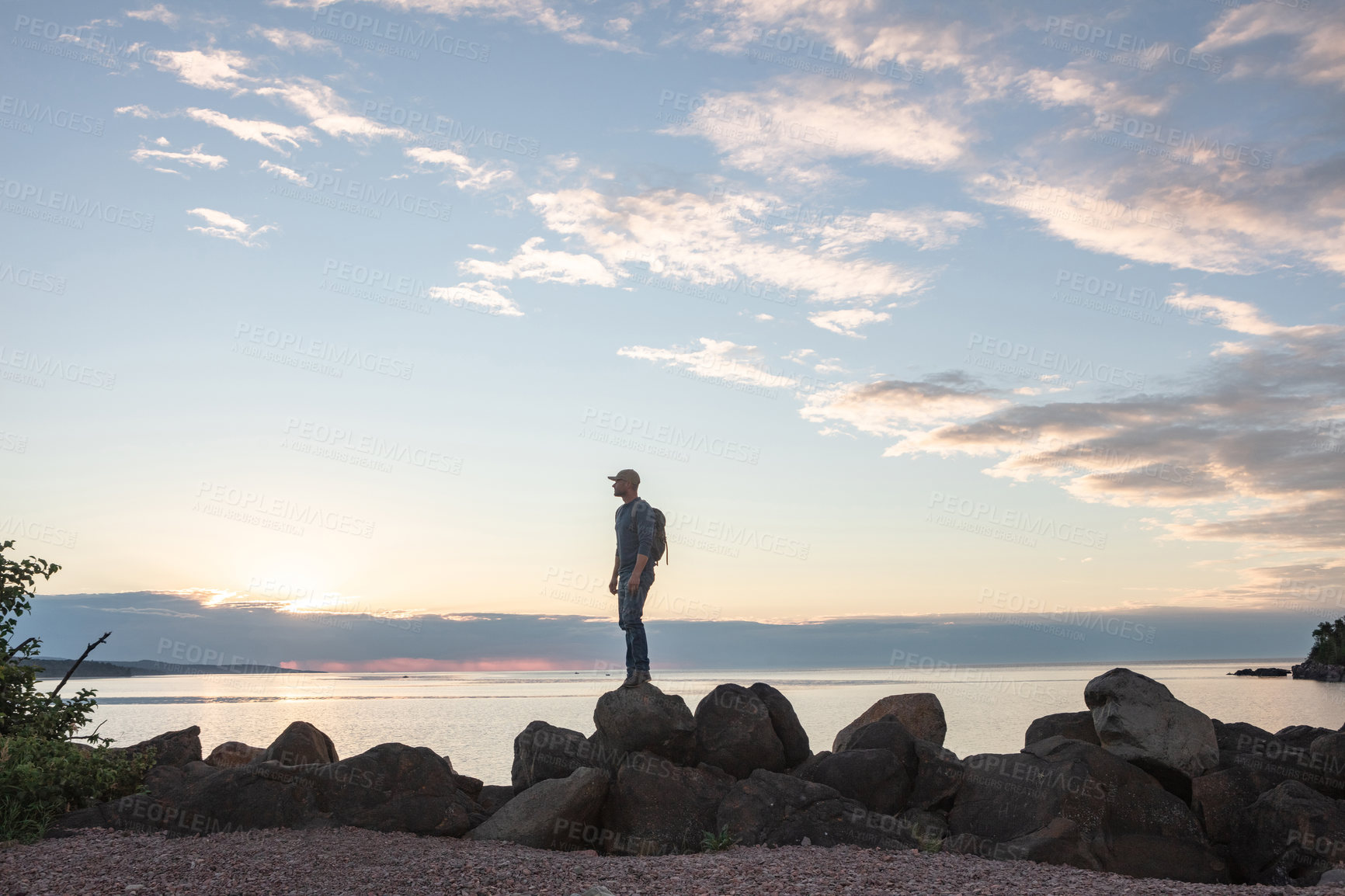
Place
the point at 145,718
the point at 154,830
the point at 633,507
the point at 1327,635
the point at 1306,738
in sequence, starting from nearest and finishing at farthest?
the point at 154,830 → the point at 633,507 → the point at 1306,738 → the point at 145,718 → the point at 1327,635

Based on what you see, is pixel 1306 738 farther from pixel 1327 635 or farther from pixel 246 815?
pixel 1327 635

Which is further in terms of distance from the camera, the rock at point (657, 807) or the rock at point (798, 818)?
the rock at point (657, 807)

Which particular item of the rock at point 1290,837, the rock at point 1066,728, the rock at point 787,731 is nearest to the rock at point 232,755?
the rock at point 787,731

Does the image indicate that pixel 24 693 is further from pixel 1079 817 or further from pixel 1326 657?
pixel 1326 657

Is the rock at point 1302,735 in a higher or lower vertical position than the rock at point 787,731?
lower

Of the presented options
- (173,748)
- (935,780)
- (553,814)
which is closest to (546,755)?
(553,814)

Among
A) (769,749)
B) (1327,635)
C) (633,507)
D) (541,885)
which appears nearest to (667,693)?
(769,749)

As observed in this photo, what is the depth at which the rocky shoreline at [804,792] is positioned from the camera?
12.9 metres

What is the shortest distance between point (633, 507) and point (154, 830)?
8.30 metres

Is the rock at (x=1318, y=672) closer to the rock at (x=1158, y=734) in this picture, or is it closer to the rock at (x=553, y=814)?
the rock at (x=1158, y=734)

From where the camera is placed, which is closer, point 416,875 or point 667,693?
point 416,875

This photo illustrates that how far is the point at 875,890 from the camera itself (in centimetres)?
954

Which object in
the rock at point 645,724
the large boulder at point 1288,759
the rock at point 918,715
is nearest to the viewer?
the rock at point 645,724

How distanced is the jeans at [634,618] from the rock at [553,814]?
199 cm
